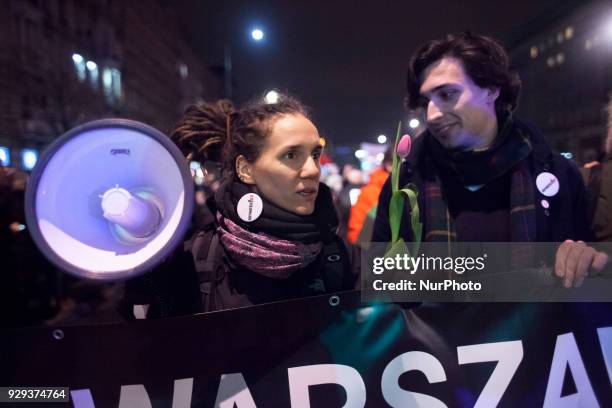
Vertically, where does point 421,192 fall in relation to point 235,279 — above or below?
above

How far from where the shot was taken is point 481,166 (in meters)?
1.56

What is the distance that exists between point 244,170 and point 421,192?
24.8 inches

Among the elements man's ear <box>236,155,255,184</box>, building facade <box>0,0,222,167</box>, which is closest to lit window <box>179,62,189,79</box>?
building facade <box>0,0,222,167</box>

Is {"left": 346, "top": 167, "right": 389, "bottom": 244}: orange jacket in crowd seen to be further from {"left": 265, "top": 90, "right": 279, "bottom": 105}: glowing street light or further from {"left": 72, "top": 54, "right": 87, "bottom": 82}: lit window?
{"left": 72, "top": 54, "right": 87, "bottom": 82}: lit window

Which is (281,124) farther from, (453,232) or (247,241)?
(453,232)

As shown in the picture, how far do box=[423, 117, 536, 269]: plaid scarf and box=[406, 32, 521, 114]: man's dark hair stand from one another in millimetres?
125

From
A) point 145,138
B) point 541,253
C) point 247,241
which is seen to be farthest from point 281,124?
point 541,253

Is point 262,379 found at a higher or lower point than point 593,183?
lower

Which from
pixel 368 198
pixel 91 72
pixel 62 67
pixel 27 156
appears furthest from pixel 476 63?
pixel 91 72

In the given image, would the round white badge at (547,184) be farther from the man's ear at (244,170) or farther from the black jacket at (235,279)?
the man's ear at (244,170)

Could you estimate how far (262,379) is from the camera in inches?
48.4

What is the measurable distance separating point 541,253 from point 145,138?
1192mm

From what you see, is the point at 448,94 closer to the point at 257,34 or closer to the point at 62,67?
the point at 257,34

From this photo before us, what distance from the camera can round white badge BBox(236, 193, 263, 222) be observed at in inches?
58.7
